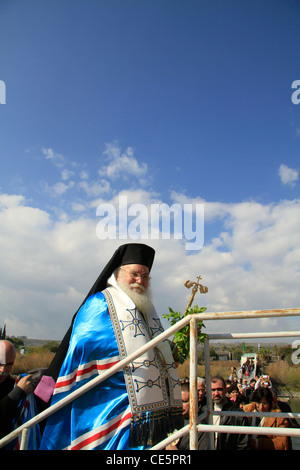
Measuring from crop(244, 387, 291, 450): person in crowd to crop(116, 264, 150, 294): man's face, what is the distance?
185 cm

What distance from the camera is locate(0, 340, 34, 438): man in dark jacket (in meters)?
3.24

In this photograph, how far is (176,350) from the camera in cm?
385

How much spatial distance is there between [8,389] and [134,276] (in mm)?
1875

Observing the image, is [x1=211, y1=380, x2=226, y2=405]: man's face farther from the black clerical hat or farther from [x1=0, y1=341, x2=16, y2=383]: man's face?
[x1=0, y1=341, x2=16, y2=383]: man's face

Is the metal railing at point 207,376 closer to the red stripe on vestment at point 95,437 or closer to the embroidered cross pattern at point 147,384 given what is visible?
the red stripe on vestment at point 95,437

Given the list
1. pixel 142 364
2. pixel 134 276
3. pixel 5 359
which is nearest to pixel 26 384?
pixel 5 359

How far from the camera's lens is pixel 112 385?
3.04 meters

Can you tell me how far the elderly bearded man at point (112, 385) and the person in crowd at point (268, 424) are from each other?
3.11 ft

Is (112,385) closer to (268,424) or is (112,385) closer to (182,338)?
(182,338)

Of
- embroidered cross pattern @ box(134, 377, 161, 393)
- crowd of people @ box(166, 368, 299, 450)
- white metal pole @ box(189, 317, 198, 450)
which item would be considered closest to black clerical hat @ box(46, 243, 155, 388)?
embroidered cross pattern @ box(134, 377, 161, 393)
